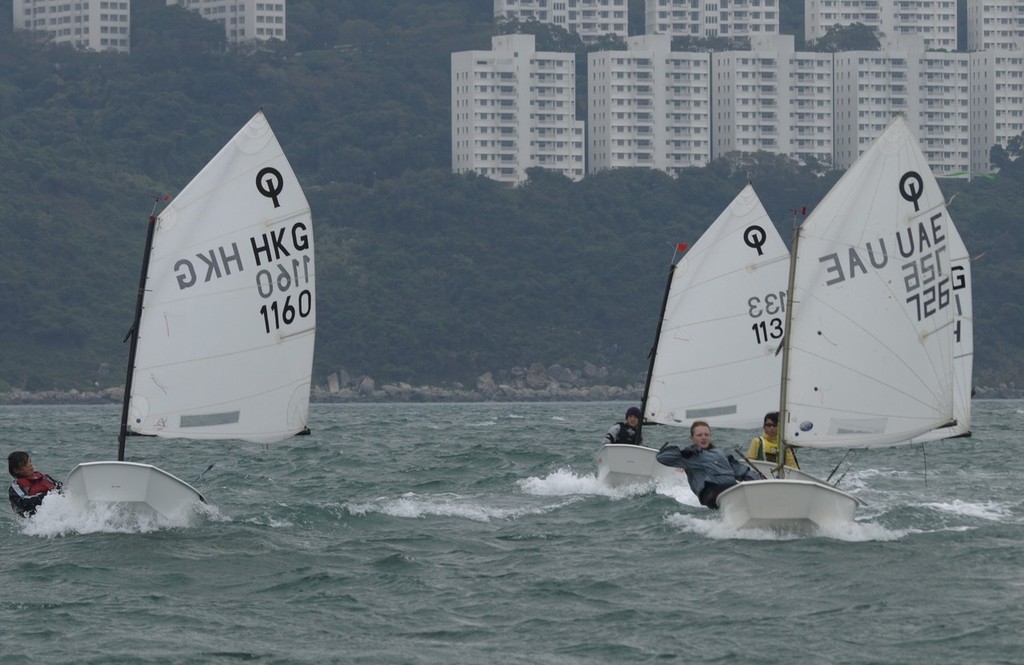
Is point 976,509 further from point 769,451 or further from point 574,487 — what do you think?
point 574,487

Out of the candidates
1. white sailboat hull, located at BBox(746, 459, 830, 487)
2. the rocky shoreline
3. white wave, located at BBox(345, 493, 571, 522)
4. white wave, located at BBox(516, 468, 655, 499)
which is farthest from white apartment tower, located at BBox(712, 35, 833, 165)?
white sailboat hull, located at BBox(746, 459, 830, 487)

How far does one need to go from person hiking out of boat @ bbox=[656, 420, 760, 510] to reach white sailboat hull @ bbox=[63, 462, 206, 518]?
614 centimetres

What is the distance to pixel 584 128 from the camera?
196750mm

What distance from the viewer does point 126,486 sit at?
972 inches

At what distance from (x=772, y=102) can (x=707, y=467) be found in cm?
17367

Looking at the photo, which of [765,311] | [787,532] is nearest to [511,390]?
[765,311]

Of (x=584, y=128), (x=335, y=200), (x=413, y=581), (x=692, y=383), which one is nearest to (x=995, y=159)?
(x=584, y=128)

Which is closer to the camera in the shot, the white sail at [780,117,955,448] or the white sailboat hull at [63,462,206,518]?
the white sailboat hull at [63,462,206,518]

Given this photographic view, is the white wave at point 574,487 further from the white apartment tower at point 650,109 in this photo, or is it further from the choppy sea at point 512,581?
the white apartment tower at point 650,109

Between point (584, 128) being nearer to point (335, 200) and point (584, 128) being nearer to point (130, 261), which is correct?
point (335, 200)

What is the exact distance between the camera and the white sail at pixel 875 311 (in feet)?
81.9

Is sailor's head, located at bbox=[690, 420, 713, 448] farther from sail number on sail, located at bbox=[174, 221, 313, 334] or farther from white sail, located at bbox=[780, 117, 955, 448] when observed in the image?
sail number on sail, located at bbox=[174, 221, 313, 334]

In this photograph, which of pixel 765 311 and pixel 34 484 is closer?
pixel 34 484

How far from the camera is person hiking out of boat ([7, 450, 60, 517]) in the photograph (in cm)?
2525
